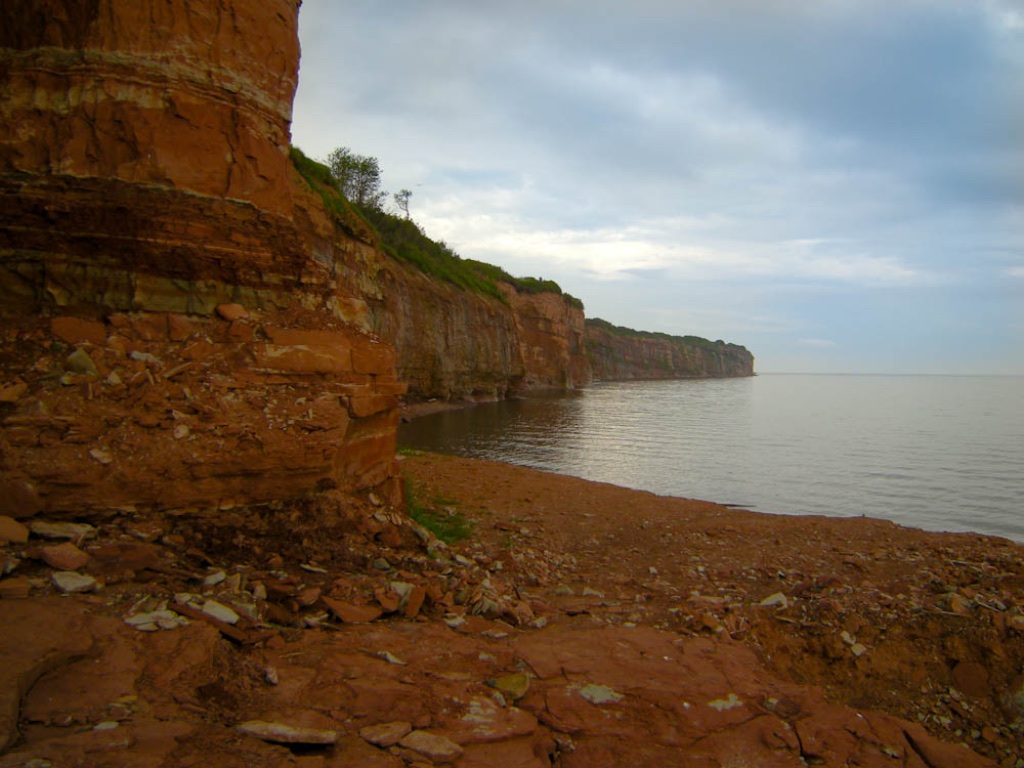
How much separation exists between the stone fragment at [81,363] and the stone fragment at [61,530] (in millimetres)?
1249

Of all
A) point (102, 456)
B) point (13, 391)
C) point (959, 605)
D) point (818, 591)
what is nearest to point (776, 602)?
point (818, 591)

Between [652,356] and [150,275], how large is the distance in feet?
460

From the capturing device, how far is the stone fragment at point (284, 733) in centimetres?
279

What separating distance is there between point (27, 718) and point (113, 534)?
7.29 feet

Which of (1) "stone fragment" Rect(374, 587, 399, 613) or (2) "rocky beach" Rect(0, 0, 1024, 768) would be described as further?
(1) "stone fragment" Rect(374, 587, 399, 613)

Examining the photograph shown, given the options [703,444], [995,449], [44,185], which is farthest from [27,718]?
[995,449]

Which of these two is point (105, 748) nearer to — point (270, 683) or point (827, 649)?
point (270, 683)

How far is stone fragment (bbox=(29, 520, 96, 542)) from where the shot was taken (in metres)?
4.16

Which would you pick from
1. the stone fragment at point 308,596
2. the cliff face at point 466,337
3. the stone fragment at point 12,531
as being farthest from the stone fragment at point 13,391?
the cliff face at point 466,337

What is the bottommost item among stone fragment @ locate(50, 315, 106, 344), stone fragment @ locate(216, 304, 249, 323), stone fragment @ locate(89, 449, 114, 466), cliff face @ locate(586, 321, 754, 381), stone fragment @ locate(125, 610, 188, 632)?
stone fragment @ locate(125, 610, 188, 632)

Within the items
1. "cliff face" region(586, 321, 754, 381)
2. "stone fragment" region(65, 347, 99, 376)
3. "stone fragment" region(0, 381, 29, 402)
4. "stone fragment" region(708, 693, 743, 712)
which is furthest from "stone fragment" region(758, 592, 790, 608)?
"cliff face" region(586, 321, 754, 381)

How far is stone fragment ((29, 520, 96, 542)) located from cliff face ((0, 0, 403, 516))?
0.15 metres

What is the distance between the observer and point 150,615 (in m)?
3.56

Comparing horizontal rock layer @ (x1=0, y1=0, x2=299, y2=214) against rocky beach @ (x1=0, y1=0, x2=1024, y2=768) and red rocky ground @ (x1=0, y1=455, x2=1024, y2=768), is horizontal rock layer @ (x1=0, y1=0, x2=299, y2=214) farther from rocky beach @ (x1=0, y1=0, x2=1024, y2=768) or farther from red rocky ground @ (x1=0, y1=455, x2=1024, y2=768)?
red rocky ground @ (x1=0, y1=455, x2=1024, y2=768)
